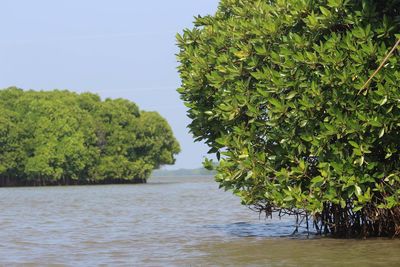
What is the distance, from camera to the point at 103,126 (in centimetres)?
9281

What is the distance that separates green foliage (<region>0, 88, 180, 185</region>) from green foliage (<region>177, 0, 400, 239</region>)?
6723 cm

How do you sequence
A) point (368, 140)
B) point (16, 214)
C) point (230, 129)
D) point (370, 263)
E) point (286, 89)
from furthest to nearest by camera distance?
1. point (16, 214)
2. point (230, 129)
3. point (286, 89)
4. point (368, 140)
5. point (370, 263)

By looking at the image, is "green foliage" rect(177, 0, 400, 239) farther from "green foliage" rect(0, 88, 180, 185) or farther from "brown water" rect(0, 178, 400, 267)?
"green foliage" rect(0, 88, 180, 185)

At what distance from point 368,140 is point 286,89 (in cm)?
185

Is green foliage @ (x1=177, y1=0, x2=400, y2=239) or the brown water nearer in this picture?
the brown water

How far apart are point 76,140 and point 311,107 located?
74.0m

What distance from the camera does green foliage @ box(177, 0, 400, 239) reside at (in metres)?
13.4

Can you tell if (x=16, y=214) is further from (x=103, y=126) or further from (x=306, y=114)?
(x=103, y=126)

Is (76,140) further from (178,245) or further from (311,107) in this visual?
(311,107)

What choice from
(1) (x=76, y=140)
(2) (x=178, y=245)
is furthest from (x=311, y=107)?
(1) (x=76, y=140)

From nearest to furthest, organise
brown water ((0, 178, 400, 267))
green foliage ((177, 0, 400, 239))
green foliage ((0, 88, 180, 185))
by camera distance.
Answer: brown water ((0, 178, 400, 267))
green foliage ((177, 0, 400, 239))
green foliage ((0, 88, 180, 185))

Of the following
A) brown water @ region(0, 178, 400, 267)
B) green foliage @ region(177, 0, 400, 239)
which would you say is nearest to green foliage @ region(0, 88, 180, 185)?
brown water @ region(0, 178, 400, 267)

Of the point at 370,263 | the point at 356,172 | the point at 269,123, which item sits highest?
the point at 269,123

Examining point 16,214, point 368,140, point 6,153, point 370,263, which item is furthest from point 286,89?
point 6,153
